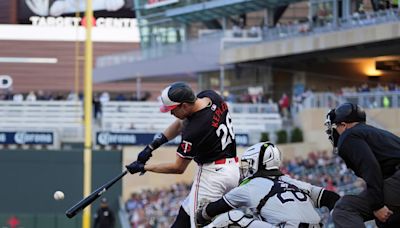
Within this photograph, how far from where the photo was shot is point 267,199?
684 centimetres

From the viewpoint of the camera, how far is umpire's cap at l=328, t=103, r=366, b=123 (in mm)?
6938

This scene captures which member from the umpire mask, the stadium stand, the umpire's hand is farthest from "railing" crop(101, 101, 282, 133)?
the umpire mask

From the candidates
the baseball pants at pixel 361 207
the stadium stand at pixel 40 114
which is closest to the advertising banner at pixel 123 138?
the stadium stand at pixel 40 114

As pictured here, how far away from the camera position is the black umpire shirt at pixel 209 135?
7.44m

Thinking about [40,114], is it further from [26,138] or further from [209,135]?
[209,135]

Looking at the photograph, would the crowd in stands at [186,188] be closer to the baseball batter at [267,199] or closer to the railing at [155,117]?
the railing at [155,117]

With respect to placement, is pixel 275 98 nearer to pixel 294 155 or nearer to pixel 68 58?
pixel 294 155

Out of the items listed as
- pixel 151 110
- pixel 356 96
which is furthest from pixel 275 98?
pixel 356 96

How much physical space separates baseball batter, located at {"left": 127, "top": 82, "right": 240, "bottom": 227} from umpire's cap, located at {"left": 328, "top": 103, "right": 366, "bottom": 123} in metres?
0.95

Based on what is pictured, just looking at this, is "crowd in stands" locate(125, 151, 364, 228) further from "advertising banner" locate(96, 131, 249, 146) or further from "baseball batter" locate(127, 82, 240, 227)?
"baseball batter" locate(127, 82, 240, 227)

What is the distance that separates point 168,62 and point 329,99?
2083cm

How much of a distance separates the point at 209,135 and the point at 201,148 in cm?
12

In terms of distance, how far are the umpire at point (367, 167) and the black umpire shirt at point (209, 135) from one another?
0.97 m

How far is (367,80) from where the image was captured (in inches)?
1470
